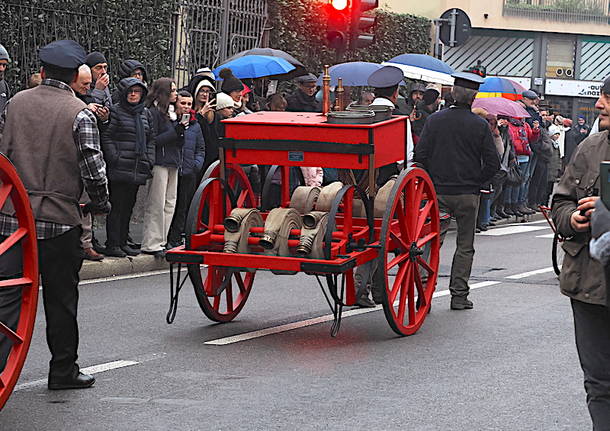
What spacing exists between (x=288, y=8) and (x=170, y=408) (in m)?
Result: 14.8

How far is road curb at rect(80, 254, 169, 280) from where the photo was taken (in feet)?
40.1

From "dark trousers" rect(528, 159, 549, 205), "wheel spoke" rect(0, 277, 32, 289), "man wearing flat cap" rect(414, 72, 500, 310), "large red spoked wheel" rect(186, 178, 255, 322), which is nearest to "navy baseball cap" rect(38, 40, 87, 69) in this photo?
"wheel spoke" rect(0, 277, 32, 289)

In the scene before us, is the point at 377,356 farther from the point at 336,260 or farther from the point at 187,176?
the point at 187,176

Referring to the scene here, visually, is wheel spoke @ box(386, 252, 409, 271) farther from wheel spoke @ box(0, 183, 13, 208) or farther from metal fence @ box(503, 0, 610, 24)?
metal fence @ box(503, 0, 610, 24)

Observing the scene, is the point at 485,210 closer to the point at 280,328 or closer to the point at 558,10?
the point at 280,328

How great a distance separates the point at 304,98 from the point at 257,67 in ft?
2.69

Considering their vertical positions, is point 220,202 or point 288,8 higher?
point 288,8

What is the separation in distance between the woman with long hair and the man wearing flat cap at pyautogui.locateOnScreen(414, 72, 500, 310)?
3252mm

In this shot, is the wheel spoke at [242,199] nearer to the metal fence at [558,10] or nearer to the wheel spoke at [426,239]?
the wheel spoke at [426,239]

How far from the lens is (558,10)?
45281 mm

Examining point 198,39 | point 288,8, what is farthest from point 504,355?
point 288,8

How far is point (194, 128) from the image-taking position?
13641mm

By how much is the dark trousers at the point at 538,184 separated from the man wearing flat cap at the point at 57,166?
16.1 meters

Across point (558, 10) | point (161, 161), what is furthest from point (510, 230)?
point (558, 10)
